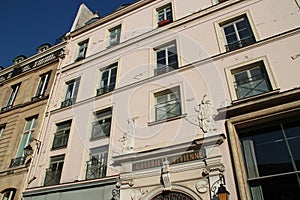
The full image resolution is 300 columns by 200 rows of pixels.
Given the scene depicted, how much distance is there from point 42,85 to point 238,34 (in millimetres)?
11994

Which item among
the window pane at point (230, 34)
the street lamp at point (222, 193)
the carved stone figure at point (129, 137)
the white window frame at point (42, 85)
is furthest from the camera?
the white window frame at point (42, 85)

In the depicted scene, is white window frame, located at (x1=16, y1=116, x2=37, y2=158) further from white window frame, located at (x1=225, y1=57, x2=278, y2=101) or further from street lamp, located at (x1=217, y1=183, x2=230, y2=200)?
white window frame, located at (x1=225, y1=57, x2=278, y2=101)

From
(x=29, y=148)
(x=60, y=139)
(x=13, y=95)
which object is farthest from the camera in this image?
(x=13, y=95)

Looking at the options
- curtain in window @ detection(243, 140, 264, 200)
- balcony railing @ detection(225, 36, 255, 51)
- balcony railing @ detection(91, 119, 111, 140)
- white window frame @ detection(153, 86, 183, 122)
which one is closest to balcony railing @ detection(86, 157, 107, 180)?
balcony railing @ detection(91, 119, 111, 140)

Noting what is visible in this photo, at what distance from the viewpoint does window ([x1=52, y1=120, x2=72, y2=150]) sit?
1162 cm

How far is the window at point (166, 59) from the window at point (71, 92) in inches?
201

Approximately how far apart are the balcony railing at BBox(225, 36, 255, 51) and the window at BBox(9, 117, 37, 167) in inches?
437

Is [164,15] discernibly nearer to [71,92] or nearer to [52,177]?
[71,92]

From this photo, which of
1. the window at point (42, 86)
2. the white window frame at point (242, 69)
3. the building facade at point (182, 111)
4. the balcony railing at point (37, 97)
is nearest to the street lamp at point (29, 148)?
the building facade at point (182, 111)

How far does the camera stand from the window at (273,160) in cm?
655

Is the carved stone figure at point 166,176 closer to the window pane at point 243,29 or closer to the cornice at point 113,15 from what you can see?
the window pane at point 243,29

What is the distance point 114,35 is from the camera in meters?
14.8

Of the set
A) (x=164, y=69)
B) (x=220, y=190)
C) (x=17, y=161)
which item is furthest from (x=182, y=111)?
(x=17, y=161)

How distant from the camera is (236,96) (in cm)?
845
